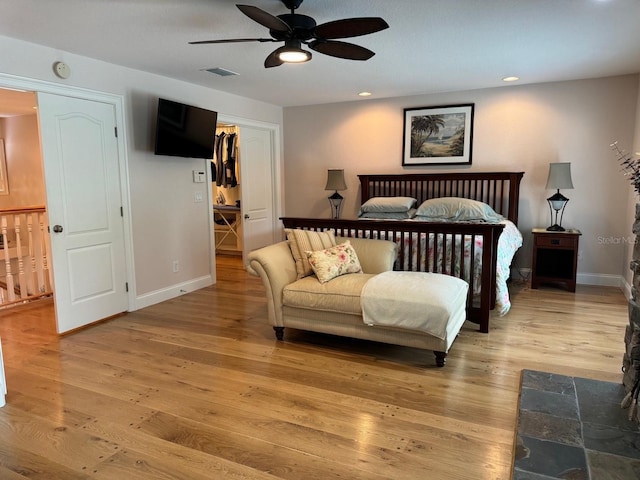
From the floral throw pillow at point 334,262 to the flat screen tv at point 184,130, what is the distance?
1980mm

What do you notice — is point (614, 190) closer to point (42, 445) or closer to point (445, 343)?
point (445, 343)

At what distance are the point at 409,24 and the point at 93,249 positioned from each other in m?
3.22

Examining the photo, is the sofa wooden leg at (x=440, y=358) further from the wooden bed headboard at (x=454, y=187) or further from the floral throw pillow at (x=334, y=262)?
the wooden bed headboard at (x=454, y=187)

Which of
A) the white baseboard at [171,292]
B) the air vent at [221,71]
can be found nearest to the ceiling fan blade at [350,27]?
the air vent at [221,71]

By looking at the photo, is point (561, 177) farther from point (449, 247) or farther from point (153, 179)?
point (153, 179)

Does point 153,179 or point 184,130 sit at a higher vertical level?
point 184,130

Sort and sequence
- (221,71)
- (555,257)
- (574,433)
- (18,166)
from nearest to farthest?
1. (574,433)
2. (221,71)
3. (555,257)
4. (18,166)

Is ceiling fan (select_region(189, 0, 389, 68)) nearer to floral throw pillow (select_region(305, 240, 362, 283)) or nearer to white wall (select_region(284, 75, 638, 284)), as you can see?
floral throw pillow (select_region(305, 240, 362, 283))

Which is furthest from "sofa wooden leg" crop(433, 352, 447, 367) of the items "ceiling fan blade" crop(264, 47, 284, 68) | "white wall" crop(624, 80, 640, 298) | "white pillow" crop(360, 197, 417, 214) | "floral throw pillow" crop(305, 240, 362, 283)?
"white wall" crop(624, 80, 640, 298)

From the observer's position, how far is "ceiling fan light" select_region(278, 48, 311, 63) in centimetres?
275

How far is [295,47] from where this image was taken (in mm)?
2750

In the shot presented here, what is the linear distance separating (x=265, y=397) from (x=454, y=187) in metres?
3.96

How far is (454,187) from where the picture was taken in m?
5.60

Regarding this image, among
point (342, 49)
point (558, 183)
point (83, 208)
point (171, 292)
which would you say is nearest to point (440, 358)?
point (342, 49)
